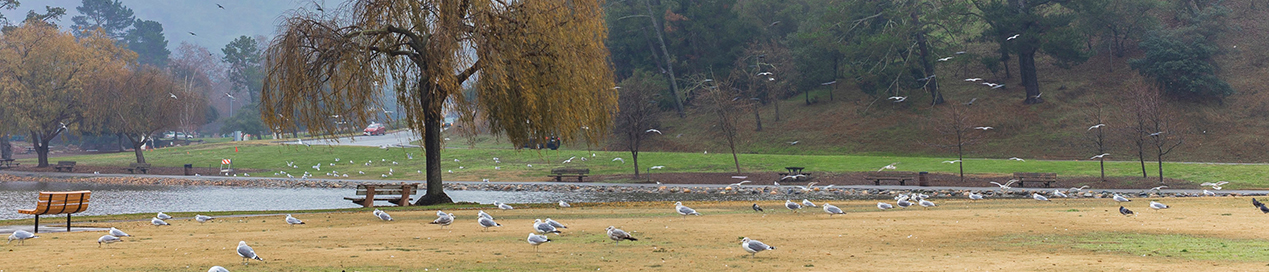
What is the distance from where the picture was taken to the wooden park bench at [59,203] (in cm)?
1669

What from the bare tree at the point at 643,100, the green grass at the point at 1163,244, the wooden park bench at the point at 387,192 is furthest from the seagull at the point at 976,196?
the bare tree at the point at 643,100

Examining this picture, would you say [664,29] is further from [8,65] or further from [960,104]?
[8,65]

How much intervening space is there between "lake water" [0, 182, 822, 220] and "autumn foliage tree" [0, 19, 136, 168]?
60.9 feet

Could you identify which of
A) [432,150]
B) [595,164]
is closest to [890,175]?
[595,164]

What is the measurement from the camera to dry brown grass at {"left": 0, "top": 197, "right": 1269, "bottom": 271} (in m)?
11.3

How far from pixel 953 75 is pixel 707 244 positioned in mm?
67390

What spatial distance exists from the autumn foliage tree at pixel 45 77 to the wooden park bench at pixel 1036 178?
196ft

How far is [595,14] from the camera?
26422mm

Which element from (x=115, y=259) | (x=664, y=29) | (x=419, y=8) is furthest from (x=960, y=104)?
(x=115, y=259)

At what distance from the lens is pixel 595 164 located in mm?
57656

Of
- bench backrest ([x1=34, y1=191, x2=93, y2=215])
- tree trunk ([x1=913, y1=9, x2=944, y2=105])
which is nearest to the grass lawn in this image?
tree trunk ([x1=913, y1=9, x2=944, y2=105])

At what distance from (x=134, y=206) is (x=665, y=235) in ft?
83.7

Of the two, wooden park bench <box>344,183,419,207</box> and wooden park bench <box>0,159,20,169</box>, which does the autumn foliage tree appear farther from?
wooden park bench <box>344,183,419,207</box>

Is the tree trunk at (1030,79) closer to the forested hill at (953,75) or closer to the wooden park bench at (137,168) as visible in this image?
the forested hill at (953,75)
